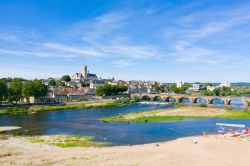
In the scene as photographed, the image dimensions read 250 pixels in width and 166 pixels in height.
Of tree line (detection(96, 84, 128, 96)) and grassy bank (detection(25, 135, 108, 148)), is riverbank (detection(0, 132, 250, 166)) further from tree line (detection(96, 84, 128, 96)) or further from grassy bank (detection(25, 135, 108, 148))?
tree line (detection(96, 84, 128, 96))

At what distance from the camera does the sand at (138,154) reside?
33594 mm

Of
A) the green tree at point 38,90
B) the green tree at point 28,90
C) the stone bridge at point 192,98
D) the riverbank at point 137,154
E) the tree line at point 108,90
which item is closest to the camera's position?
the riverbank at point 137,154

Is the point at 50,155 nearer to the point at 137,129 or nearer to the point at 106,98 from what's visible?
the point at 137,129

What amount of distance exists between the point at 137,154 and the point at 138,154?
12cm

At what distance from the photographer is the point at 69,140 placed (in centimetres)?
4784

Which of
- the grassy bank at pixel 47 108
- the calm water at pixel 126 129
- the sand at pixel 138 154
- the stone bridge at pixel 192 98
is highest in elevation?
the stone bridge at pixel 192 98

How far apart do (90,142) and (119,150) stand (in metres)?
7.84

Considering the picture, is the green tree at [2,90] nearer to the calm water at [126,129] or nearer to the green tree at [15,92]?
the green tree at [15,92]

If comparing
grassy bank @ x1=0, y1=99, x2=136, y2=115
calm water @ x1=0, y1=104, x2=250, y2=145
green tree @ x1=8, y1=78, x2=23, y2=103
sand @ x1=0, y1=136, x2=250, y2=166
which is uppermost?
green tree @ x1=8, y1=78, x2=23, y2=103

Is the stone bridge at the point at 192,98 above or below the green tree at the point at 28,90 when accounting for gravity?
below

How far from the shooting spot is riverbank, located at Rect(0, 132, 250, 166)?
111 feet

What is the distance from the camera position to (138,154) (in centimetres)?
3728

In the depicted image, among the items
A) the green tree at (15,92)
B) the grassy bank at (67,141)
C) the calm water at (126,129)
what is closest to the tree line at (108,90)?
the green tree at (15,92)

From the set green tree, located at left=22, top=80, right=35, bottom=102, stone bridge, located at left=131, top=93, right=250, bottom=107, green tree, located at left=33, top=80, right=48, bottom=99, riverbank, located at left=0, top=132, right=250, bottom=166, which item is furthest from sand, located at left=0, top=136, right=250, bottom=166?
stone bridge, located at left=131, top=93, right=250, bottom=107
